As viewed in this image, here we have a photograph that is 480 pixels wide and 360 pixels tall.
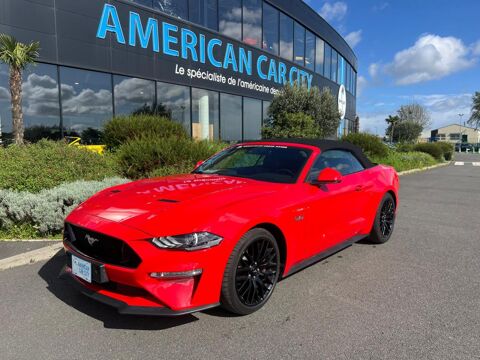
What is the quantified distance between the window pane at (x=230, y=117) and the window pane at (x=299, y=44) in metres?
7.11

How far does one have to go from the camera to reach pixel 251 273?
318 centimetres

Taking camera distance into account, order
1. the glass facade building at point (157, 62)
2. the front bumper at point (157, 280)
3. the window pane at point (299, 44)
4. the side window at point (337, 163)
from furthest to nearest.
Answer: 1. the window pane at point (299, 44)
2. the glass facade building at point (157, 62)
3. the side window at point (337, 163)
4. the front bumper at point (157, 280)

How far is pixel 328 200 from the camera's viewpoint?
159 inches

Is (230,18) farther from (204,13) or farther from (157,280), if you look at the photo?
(157,280)

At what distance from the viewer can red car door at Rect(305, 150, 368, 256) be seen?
12.7 feet

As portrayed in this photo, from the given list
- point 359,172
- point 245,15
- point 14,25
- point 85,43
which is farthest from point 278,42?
point 359,172

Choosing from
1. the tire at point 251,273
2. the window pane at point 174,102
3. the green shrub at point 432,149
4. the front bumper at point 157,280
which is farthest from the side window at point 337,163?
the green shrub at point 432,149

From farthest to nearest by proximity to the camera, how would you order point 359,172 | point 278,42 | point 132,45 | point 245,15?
point 278,42, point 245,15, point 132,45, point 359,172

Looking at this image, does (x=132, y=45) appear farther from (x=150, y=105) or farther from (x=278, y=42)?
(x=278, y=42)

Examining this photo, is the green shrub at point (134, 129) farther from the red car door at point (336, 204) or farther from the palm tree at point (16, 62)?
the red car door at point (336, 204)

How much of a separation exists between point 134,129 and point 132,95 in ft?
15.7

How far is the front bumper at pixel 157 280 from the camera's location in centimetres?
270

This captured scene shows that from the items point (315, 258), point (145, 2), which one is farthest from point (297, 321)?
point (145, 2)

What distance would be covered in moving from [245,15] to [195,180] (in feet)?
57.9
